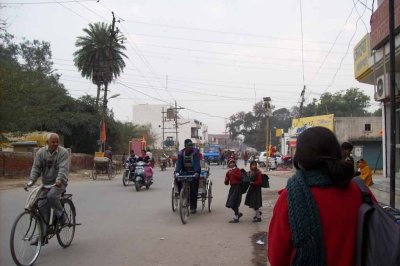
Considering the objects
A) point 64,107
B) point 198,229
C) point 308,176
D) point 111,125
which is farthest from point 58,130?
point 308,176

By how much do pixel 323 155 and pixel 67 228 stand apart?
606 cm

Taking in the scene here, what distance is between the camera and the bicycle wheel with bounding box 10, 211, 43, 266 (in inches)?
243

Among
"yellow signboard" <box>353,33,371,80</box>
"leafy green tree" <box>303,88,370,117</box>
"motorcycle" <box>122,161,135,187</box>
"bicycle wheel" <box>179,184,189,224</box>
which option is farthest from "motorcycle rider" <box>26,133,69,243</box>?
"leafy green tree" <box>303,88,370,117</box>

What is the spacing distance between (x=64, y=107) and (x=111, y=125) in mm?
5048

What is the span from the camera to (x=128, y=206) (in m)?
13.1

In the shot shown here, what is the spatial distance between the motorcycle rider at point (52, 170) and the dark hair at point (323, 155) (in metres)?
5.01

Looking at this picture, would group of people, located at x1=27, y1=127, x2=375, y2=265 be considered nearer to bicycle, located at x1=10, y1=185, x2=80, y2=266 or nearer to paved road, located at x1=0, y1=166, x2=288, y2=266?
paved road, located at x1=0, y1=166, x2=288, y2=266

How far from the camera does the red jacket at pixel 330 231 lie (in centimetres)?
241

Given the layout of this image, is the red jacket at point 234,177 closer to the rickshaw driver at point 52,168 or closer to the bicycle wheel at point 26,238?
the rickshaw driver at point 52,168

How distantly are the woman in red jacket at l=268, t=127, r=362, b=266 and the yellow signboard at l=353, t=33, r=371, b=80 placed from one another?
12797 mm

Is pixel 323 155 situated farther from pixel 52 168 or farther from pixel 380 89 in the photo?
pixel 380 89

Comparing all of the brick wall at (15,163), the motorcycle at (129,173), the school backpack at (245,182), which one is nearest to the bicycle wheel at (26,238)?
the school backpack at (245,182)

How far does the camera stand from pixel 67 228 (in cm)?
765

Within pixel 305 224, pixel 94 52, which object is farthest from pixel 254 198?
pixel 94 52
